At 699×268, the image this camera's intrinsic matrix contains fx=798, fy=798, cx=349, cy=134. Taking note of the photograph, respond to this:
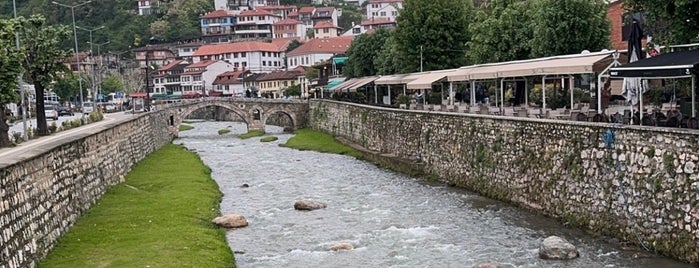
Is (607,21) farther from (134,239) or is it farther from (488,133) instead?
(134,239)

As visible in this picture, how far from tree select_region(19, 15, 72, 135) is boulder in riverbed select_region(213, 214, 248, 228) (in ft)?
77.9

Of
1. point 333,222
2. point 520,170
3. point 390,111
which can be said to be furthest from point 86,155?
point 390,111

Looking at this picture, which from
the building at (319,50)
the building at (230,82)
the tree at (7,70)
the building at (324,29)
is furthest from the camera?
the building at (324,29)

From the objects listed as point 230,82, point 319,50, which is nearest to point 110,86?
point 230,82

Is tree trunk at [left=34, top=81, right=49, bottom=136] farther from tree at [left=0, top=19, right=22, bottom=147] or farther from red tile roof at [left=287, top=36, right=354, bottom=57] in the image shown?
red tile roof at [left=287, top=36, right=354, bottom=57]

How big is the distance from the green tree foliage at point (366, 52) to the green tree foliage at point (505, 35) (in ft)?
118

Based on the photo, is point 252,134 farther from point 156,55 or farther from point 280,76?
point 156,55

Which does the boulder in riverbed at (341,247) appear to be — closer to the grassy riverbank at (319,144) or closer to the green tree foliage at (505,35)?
the grassy riverbank at (319,144)

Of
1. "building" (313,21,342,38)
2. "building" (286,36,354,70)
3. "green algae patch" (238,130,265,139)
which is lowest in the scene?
"green algae patch" (238,130,265,139)

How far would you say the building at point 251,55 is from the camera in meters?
170

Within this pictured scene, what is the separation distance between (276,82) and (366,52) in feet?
156

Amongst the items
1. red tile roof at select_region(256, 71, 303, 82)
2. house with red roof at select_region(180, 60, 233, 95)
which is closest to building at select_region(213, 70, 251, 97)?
house with red roof at select_region(180, 60, 233, 95)

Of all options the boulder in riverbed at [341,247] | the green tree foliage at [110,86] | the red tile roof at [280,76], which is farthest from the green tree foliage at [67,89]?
the boulder in riverbed at [341,247]

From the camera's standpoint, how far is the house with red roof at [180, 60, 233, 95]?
532 ft
